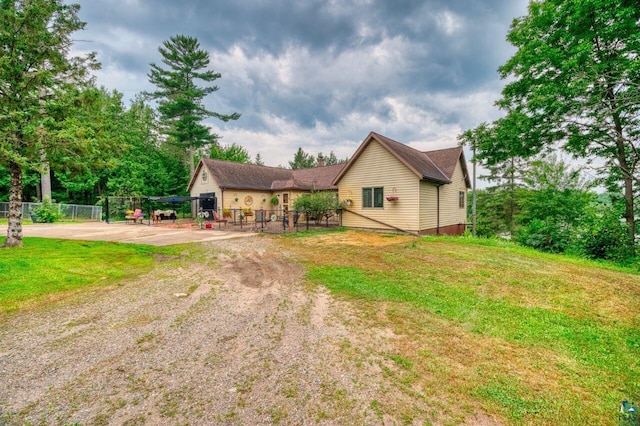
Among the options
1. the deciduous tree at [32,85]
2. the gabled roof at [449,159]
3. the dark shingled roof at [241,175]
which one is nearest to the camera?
the deciduous tree at [32,85]

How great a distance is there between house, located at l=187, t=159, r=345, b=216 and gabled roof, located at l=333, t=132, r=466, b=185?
5.62 m

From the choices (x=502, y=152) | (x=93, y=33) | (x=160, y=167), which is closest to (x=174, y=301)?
(x=93, y=33)

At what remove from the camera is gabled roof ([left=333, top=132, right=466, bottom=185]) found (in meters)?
12.7

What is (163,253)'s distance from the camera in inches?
328

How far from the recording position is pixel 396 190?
519 inches

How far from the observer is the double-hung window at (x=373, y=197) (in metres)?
13.8

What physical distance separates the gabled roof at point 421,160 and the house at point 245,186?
5.62 meters

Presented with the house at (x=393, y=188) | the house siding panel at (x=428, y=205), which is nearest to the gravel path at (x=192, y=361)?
the house at (x=393, y=188)

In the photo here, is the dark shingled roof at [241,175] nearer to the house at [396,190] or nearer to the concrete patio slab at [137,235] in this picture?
the concrete patio slab at [137,235]

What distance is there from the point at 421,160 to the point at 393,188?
347 cm

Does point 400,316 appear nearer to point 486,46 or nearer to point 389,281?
point 389,281

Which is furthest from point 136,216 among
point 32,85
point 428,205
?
point 428,205

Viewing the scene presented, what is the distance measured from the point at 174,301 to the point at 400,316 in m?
3.81

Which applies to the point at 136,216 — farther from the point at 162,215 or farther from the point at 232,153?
the point at 232,153
